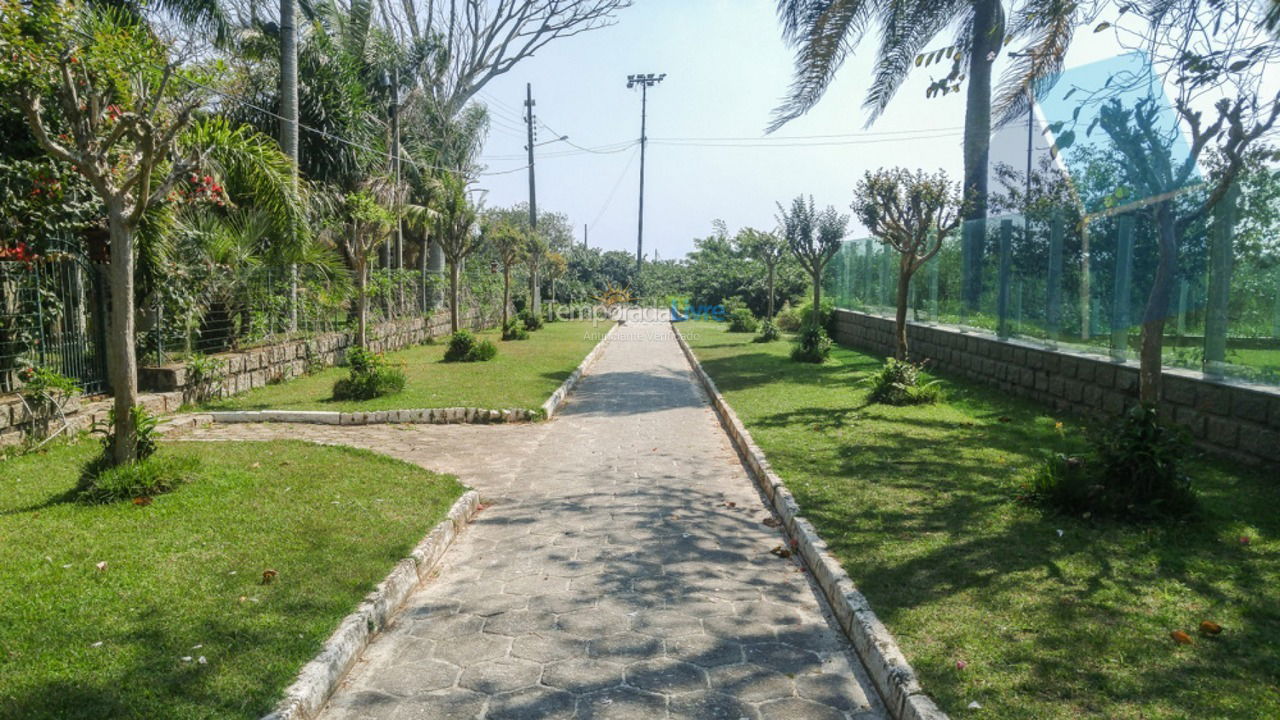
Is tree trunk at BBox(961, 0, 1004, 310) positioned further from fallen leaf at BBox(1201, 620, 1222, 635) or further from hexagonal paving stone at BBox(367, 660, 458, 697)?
hexagonal paving stone at BBox(367, 660, 458, 697)

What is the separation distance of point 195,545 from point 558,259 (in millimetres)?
33109

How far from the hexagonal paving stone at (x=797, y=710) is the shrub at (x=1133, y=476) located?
10.5 ft

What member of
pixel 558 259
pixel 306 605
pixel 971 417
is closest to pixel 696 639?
pixel 306 605

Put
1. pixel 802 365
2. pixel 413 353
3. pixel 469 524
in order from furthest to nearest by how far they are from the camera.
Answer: pixel 413 353
pixel 802 365
pixel 469 524

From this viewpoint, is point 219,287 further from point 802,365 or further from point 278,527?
point 802,365

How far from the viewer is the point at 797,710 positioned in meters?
3.37

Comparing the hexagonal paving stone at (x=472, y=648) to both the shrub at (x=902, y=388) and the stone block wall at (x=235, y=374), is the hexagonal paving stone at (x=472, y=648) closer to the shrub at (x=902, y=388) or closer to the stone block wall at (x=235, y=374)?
the stone block wall at (x=235, y=374)

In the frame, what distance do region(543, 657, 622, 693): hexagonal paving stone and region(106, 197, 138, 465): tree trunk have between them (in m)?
4.05

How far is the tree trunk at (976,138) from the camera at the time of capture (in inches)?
527

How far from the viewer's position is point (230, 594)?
4.14 meters

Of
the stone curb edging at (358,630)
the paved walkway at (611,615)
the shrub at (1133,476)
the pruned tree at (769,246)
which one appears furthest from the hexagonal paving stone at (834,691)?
the pruned tree at (769,246)

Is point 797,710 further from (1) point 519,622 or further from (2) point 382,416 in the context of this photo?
(2) point 382,416

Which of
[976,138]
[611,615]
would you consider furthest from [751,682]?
[976,138]

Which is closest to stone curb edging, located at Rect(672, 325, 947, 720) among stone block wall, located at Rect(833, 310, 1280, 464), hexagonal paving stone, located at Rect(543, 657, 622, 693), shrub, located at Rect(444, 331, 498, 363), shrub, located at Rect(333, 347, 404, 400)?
hexagonal paving stone, located at Rect(543, 657, 622, 693)
